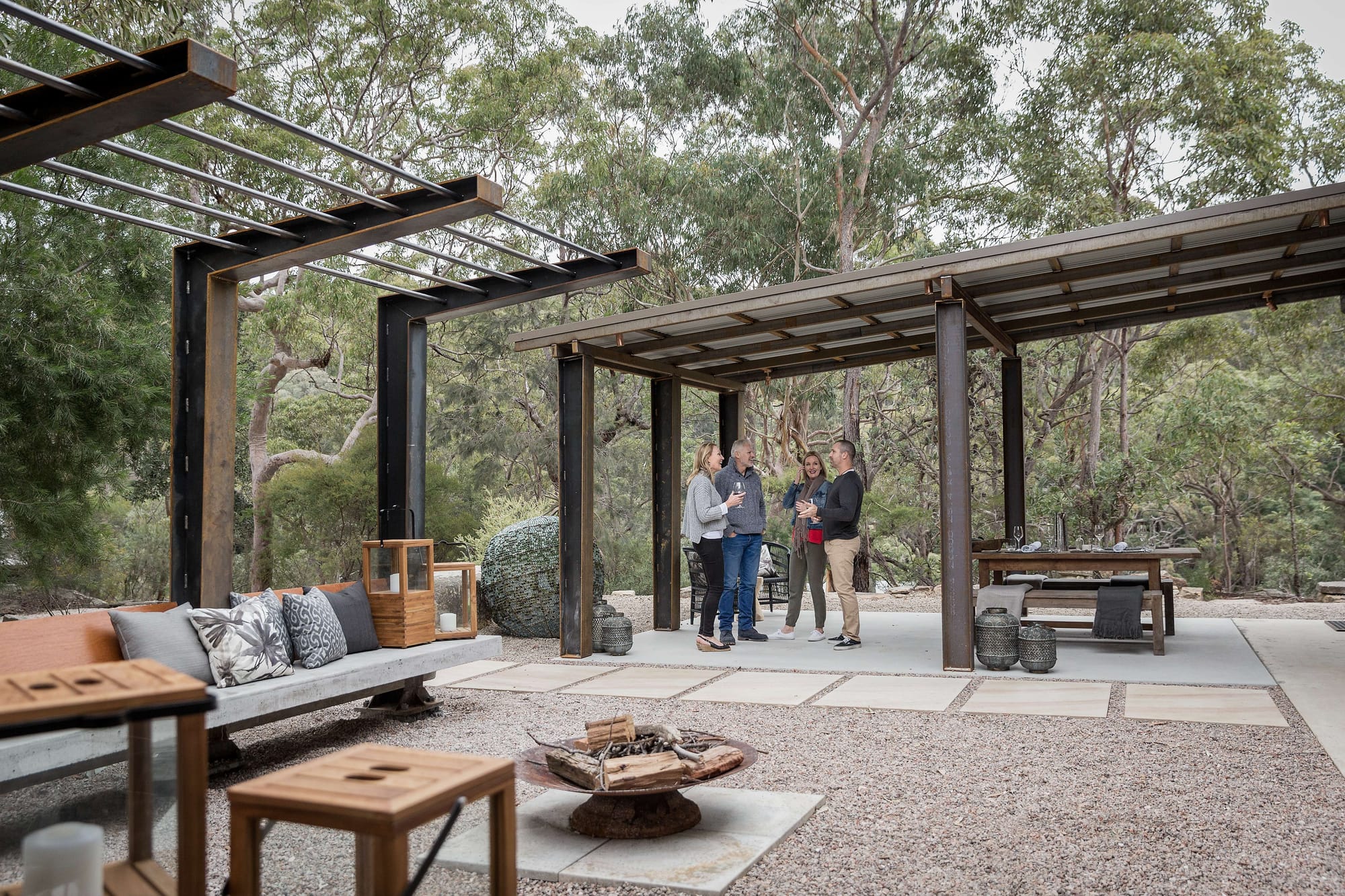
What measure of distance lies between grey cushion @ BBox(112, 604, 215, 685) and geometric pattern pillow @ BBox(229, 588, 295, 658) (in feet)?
1.15

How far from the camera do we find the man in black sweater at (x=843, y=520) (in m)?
6.62

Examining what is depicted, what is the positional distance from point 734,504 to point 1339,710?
3.78m

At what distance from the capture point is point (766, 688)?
5.49 metres

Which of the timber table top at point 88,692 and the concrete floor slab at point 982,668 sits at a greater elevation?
the timber table top at point 88,692

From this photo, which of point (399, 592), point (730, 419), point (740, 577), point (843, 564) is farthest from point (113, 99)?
point (730, 419)

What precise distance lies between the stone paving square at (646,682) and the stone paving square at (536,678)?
0.14 metres

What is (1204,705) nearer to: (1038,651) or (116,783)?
(1038,651)

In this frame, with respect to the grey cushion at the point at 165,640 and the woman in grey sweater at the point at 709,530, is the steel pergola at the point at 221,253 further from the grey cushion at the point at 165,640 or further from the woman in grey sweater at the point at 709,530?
the woman in grey sweater at the point at 709,530

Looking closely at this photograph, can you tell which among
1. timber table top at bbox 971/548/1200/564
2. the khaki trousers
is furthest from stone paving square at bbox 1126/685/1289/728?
the khaki trousers

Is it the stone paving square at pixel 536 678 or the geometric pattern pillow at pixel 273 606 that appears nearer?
the geometric pattern pillow at pixel 273 606

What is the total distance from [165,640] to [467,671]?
305 cm

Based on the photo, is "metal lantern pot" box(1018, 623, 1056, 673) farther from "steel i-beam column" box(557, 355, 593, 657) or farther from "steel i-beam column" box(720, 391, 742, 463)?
"steel i-beam column" box(720, 391, 742, 463)

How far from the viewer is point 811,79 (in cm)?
1433

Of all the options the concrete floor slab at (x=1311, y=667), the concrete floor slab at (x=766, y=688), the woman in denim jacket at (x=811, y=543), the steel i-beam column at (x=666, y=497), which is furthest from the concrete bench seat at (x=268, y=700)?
the concrete floor slab at (x=1311, y=667)
